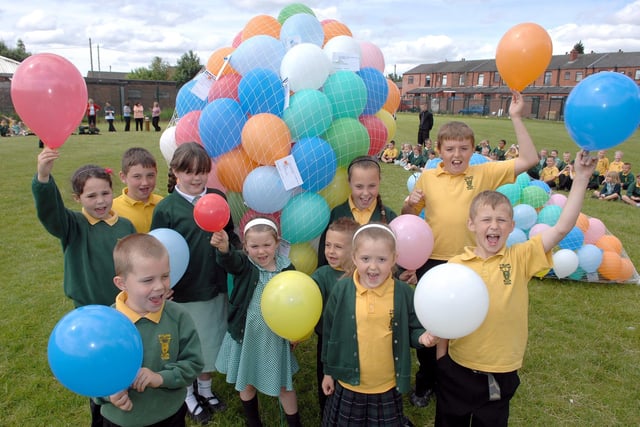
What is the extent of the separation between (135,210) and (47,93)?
0.95 metres

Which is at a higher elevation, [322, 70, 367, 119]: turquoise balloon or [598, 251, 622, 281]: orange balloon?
[322, 70, 367, 119]: turquoise balloon

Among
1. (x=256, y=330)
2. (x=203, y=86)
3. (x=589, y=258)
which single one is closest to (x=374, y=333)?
(x=256, y=330)

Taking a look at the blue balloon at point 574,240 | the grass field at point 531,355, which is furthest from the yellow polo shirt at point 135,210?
the blue balloon at point 574,240

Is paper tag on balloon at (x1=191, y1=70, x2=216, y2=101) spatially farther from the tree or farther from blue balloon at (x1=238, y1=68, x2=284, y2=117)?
the tree

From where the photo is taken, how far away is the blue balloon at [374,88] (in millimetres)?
3395

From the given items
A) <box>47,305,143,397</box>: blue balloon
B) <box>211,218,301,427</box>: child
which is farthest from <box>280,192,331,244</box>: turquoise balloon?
<box>47,305,143,397</box>: blue balloon

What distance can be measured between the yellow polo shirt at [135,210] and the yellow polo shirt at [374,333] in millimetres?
1600

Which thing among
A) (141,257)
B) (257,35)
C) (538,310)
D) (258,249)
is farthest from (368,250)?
(538,310)

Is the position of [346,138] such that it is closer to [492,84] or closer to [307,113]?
[307,113]

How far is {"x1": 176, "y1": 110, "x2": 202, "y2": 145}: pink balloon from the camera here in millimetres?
3176

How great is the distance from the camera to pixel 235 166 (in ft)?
10.1

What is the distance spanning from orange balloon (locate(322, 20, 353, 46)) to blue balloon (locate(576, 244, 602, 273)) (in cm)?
408

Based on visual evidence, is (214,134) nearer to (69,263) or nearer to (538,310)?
(69,263)

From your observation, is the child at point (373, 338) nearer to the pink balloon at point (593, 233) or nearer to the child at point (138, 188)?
the child at point (138, 188)
